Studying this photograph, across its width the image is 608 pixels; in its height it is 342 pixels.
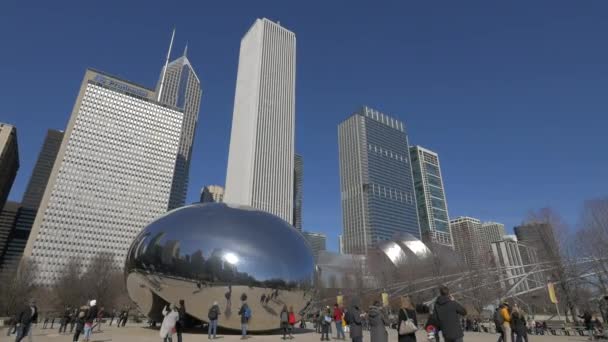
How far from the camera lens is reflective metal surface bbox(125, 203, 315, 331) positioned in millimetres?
12523

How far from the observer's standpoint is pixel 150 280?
518 inches

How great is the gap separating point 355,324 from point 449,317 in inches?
145

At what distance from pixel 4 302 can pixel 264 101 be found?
11606 centimetres

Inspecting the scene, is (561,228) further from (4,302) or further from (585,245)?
(4,302)

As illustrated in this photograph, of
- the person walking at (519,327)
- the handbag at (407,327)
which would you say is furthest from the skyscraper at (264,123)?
the handbag at (407,327)

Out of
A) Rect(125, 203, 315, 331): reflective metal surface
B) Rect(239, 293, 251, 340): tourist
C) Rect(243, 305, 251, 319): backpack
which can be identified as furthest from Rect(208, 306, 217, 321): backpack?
Rect(243, 305, 251, 319): backpack

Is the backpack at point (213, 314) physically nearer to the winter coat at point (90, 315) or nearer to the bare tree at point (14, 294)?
the winter coat at point (90, 315)

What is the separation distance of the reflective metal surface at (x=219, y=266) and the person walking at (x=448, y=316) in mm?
7874

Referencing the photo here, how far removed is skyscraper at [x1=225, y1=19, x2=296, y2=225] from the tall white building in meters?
34.7

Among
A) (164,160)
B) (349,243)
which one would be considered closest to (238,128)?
(164,160)

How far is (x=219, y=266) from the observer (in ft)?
41.2

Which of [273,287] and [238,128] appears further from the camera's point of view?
[238,128]

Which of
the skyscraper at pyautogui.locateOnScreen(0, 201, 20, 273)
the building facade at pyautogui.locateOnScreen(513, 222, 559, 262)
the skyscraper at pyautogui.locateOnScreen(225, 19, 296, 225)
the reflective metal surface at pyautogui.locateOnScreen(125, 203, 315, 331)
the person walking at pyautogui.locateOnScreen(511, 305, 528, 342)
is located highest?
the skyscraper at pyautogui.locateOnScreen(225, 19, 296, 225)

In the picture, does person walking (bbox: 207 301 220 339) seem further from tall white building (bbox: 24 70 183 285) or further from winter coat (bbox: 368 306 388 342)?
tall white building (bbox: 24 70 183 285)
